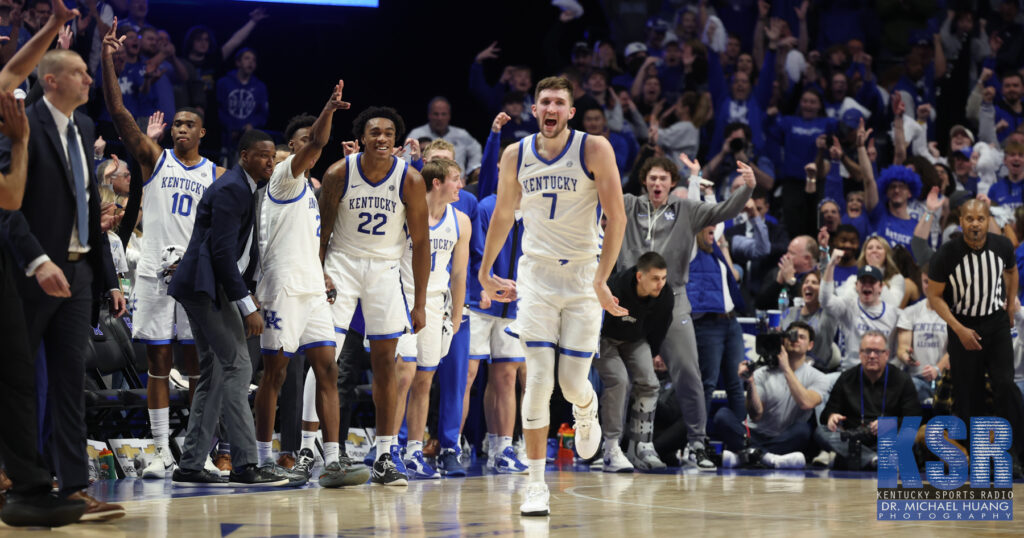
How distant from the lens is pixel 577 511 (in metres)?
6.16

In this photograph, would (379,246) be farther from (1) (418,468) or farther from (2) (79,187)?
(2) (79,187)

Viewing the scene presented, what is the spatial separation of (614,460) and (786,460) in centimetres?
158

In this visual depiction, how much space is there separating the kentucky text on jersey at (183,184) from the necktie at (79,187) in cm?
235

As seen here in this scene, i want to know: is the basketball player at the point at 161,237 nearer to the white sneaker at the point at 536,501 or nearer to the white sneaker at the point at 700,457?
the white sneaker at the point at 536,501

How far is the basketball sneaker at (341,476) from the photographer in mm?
7129

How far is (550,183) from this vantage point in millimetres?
6188

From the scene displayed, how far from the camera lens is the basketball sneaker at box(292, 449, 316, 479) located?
24.3 feet

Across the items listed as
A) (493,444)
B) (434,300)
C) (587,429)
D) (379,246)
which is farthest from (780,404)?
(379,246)

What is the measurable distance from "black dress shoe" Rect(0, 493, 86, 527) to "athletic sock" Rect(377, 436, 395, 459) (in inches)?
100

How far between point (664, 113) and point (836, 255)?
11.2ft

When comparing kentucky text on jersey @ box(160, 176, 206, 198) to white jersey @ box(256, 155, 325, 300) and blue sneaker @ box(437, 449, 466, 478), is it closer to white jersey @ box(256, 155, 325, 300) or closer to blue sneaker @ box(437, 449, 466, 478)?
white jersey @ box(256, 155, 325, 300)

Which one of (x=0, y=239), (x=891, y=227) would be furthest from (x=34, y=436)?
(x=891, y=227)

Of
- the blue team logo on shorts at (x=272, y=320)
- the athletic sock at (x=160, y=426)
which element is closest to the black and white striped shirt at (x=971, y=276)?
the blue team logo on shorts at (x=272, y=320)

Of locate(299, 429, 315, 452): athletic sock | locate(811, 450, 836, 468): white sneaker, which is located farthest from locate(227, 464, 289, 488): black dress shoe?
locate(811, 450, 836, 468): white sneaker
